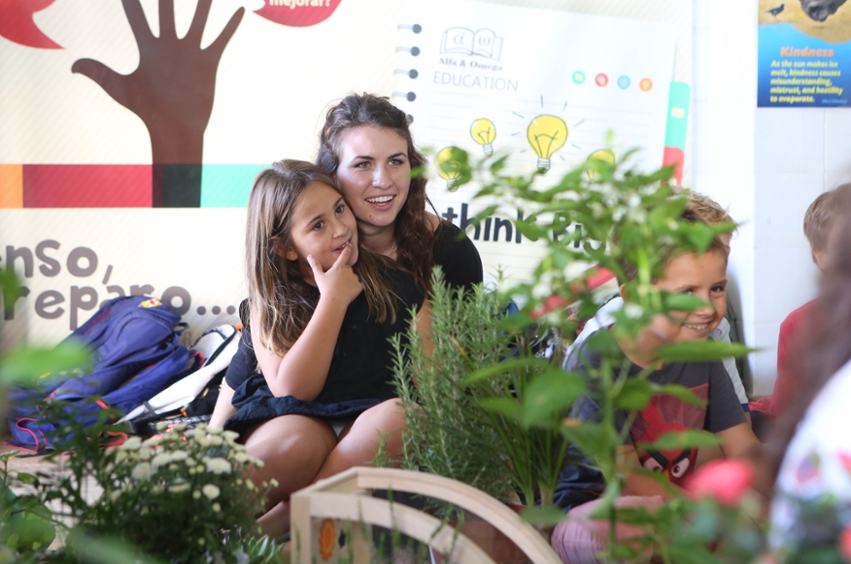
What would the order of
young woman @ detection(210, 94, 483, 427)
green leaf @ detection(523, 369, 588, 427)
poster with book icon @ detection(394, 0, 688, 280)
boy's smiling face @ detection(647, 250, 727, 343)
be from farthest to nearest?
poster with book icon @ detection(394, 0, 688, 280) < young woman @ detection(210, 94, 483, 427) < boy's smiling face @ detection(647, 250, 727, 343) < green leaf @ detection(523, 369, 588, 427)

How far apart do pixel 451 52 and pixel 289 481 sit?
2337 mm

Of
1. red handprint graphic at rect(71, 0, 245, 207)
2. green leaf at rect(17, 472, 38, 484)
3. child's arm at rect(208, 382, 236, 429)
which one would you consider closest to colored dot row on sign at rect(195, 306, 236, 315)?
red handprint graphic at rect(71, 0, 245, 207)

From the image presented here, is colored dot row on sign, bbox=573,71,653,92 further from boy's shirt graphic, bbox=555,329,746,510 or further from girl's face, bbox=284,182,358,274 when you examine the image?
boy's shirt graphic, bbox=555,329,746,510

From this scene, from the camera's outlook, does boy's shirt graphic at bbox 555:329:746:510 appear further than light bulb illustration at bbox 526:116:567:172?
No

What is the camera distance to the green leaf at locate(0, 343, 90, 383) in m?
0.36

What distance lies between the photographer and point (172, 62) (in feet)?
11.1

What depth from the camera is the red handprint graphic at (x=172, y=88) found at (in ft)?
11.1

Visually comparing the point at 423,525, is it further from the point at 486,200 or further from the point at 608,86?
the point at 608,86

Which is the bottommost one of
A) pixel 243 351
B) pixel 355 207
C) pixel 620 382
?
pixel 243 351

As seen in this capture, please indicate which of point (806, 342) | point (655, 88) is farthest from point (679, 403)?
point (655, 88)

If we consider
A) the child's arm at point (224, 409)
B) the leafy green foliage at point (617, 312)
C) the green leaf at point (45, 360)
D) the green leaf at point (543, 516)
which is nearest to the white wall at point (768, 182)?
the child's arm at point (224, 409)

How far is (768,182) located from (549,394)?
294cm

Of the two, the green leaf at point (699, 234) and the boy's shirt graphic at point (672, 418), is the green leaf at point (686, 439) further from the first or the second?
the boy's shirt graphic at point (672, 418)

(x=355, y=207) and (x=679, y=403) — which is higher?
(x=355, y=207)
